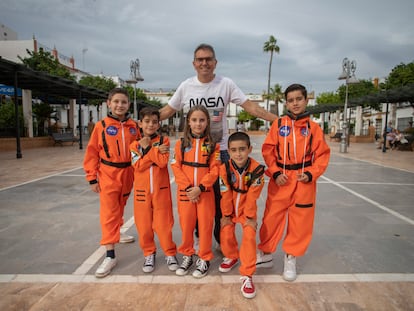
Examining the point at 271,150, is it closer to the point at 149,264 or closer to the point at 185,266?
the point at 185,266

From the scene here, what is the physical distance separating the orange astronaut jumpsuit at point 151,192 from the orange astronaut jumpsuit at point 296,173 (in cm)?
106

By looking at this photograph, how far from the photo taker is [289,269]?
2.67 meters

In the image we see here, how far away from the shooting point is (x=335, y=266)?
9.53 feet

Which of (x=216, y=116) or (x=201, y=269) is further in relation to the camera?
(x=216, y=116)

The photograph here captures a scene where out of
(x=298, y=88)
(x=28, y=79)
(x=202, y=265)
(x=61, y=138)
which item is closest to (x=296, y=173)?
(x=298, y=88)

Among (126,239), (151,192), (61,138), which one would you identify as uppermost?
(151,192)

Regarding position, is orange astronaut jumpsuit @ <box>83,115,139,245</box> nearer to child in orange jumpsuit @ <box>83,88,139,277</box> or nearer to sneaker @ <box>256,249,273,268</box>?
child in orange jumpsuit @ <box>83,88,139,277</box>

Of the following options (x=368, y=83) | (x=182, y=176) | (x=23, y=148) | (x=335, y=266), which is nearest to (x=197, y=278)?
(x=182, y=176)

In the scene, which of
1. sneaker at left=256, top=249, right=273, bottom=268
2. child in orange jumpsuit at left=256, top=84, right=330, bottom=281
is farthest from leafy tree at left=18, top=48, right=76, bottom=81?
sneaker at left=256, top=249, right=273, bottom=268

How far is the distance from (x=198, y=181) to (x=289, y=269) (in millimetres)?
1238

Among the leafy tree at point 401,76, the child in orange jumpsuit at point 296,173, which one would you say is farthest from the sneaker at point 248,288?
the leafy tree at point 401,76

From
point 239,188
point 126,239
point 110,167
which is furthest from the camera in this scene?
point 126,239

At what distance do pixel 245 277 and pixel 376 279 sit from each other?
1.29 m

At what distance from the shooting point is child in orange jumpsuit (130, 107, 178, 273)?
2.74 meters
